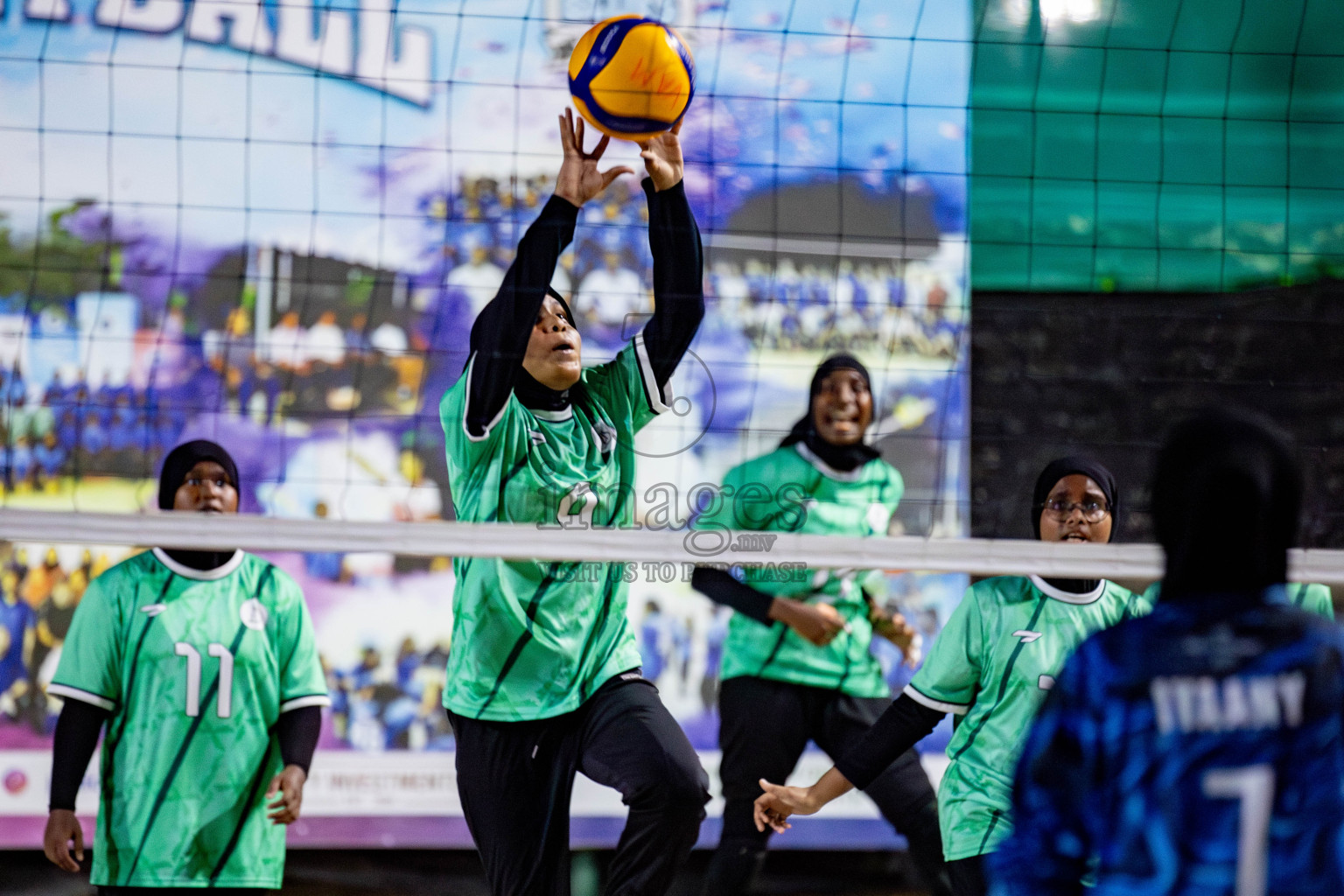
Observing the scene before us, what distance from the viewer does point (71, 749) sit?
367 centimetres

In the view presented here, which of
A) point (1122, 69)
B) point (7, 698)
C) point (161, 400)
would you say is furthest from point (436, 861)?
point (1122, 69)

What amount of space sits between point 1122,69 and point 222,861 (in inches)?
166

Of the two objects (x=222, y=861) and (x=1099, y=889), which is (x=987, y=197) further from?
(x=1099, y=889)

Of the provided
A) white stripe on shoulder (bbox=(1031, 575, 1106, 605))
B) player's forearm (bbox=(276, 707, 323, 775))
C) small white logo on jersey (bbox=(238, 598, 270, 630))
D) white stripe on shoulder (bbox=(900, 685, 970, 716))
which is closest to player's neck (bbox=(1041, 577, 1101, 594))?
white stripe on shoulder (bbox=(1031, 575, 1106, 605))

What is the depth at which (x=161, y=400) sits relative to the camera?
5375mm

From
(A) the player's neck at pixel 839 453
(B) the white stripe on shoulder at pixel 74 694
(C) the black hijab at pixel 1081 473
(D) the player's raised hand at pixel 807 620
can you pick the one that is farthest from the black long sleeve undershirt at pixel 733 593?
(B) the white stripe on shoulder at pixel 74 694

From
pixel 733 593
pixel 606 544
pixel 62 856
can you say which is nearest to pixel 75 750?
pixel 62 856

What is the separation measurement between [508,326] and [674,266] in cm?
44

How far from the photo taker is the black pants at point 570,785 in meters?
3.19

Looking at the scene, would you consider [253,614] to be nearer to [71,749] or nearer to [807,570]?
[71,749]

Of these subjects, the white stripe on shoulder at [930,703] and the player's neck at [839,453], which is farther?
the player's neck at [839,453]

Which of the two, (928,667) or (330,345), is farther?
(330,345)

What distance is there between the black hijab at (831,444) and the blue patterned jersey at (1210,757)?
2.99 meters

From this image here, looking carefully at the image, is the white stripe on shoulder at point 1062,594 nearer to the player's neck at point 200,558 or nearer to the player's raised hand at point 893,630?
the player's raised hand at point 893,630
